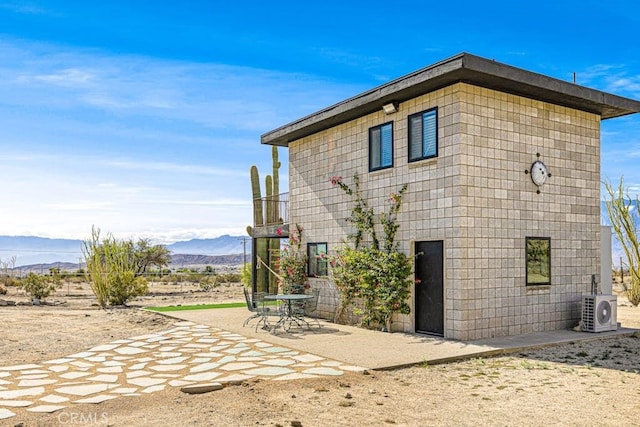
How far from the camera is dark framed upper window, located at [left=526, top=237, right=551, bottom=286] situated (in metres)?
10.6

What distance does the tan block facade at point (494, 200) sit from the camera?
A: 972 centimetres

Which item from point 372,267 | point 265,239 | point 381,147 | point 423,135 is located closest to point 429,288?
point 372,267

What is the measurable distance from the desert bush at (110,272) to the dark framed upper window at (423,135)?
10.6 metres

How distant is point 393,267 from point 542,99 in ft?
14.4

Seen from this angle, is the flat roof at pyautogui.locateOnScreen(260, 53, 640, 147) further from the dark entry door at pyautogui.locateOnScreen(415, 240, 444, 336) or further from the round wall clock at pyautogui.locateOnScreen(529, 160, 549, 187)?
the dark entry door at pyautogui.locateOnScreen(415, 240, 444, 336)

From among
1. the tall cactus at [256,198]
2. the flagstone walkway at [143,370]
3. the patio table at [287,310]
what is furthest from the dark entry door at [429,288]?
the tall cactus at [256,198]

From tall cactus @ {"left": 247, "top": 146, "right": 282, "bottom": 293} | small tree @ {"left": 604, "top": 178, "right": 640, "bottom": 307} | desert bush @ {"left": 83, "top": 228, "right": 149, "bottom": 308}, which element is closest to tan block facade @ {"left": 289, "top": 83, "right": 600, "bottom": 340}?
small tree @ {"left": 604, "top": 178, "right": 640, "bottom": 307}

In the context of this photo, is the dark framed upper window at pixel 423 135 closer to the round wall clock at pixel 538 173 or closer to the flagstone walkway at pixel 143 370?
the round wall clock at pixel 538 173

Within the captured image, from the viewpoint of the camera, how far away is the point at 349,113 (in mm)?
12211

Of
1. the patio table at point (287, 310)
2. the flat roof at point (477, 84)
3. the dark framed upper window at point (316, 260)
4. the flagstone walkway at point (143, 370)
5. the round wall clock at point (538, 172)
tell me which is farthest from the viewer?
the dark framed upper window at point (316, 260)

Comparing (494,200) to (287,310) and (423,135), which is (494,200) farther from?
(287,310)

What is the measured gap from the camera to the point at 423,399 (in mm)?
5969

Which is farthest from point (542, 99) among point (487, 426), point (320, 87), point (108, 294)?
point (108, 294)

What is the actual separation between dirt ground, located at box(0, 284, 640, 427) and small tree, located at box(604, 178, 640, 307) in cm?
870
